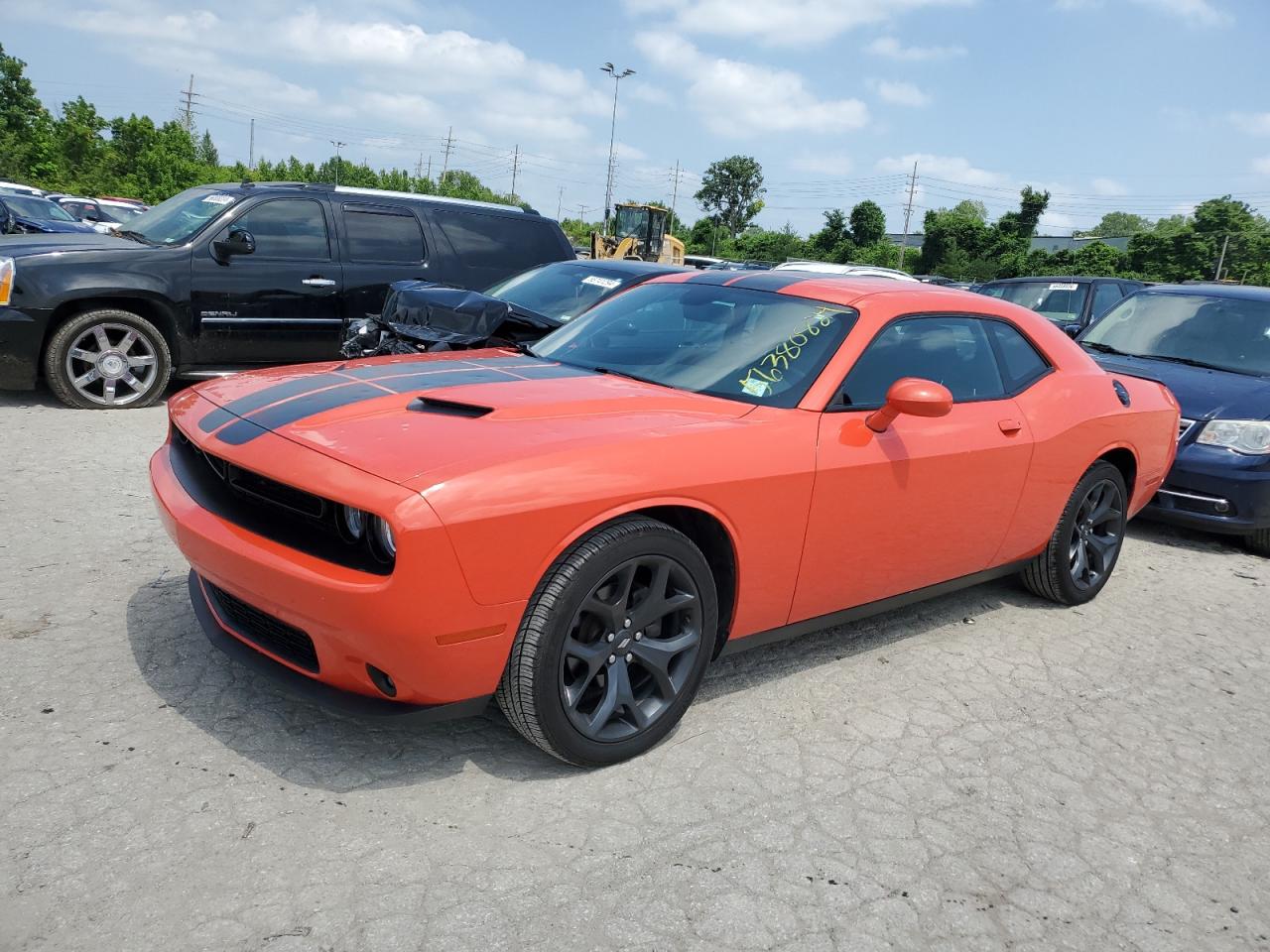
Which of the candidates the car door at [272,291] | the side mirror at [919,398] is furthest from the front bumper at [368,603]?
the car door at [272,291]

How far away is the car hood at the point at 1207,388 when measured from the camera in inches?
241

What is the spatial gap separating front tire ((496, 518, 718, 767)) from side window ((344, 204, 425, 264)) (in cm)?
614

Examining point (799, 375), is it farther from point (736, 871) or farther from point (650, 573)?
point (736, 871)

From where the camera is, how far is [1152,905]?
Answer: 254 centimetres

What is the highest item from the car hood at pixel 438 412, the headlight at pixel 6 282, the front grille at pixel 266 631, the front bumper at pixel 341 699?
the car hood at pixel 438 412

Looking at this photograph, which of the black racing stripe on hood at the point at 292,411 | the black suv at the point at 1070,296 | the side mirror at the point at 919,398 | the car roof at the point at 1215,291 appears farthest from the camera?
the black suv at the point at 1070,296

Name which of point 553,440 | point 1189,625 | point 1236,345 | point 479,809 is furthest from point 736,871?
point 1236,345

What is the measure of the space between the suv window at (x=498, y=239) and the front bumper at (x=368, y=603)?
618 cm

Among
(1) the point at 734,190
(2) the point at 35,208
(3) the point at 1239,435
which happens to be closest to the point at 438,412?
(3) the point at 1239,435

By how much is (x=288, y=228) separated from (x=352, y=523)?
6050 mm

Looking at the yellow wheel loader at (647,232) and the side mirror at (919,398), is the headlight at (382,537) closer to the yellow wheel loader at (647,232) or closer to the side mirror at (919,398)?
the side mirror at (919,398)

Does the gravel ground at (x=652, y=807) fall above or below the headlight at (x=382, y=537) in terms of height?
below

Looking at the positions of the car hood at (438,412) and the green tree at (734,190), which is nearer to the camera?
the car hood at (438,412)

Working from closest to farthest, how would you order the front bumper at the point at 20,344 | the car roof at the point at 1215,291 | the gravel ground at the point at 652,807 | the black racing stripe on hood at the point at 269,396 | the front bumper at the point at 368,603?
the gravel ground at the point at 652,807
the front bumper at the point at 368,603
the black racing stripe on hood at the point at 269,396
the front bumper at the point at 20,344
the car roof at the point at 1215,291
